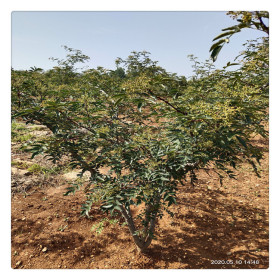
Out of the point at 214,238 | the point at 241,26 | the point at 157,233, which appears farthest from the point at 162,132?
the point at 214,238

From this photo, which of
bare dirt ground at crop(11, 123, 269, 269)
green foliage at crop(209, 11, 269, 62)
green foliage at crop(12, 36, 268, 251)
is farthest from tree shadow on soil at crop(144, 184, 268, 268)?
green foliage at crop(209, 11, 269, 62)

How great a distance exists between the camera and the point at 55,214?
2779mm

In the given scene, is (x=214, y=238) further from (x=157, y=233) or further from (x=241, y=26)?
(x=241, y=26)

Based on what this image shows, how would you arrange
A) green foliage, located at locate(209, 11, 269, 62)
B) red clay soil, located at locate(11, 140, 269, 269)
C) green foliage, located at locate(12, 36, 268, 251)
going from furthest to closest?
red clay soil, located at locate(11, 140, 269, 269) < green foliage, located at locate(12, 36, 268, 251) < green foliage, located at locate(209, 11, 269, 62)

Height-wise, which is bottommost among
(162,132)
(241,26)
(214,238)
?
(214,238)

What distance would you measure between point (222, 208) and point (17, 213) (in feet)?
11.4

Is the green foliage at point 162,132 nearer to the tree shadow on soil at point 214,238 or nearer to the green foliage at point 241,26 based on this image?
the green foliage at point 241,26

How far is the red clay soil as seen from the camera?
2.05m

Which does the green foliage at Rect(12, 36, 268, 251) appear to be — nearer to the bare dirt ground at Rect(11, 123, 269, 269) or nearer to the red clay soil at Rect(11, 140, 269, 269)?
the bare dirt ground at Rect(11, 123, 269, 269)

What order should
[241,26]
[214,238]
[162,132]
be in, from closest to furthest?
[241,26] → [162,132] → [214,238]

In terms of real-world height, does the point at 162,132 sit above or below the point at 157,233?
above

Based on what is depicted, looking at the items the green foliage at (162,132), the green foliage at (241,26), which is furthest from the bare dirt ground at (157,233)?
the green foliage at (241,26)

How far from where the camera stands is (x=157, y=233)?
2418mm

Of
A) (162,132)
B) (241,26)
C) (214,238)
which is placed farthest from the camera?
(214,238)
